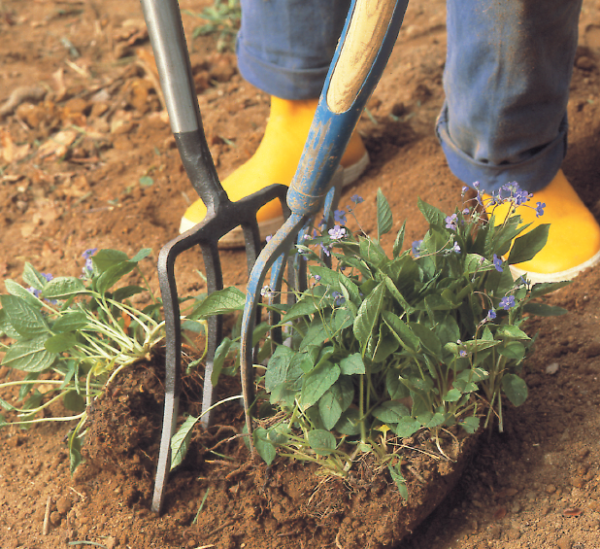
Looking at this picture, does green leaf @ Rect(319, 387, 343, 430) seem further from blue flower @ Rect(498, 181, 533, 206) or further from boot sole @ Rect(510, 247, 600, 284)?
boot sole @ Rect(510, 247, 600, 284)

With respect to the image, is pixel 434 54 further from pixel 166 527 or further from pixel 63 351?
pixel 166 527

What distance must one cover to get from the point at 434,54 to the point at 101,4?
199 centimetres

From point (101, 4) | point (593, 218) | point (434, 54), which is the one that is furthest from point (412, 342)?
point (101, 4)

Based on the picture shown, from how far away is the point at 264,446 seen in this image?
1150 mm

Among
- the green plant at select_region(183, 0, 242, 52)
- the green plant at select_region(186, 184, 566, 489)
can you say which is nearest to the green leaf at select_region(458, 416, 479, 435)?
the green plant at select_region(186, 184, 566, 489)

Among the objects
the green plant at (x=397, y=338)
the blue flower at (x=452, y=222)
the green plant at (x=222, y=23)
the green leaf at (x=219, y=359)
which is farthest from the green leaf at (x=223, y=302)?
the green plant at (x=222, y=23)

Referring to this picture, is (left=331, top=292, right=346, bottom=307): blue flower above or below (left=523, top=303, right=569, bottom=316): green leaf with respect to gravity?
above

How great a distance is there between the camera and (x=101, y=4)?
3.35m

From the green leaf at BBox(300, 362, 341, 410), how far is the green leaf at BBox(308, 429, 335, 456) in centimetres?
7

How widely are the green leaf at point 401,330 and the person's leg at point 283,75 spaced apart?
969 mm

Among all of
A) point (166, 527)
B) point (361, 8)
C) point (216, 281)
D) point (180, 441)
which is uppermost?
point (361, 8)

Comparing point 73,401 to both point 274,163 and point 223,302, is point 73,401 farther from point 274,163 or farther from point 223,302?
point 274,163

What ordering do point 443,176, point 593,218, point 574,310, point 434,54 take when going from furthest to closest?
1. point 434,54
2. point 443,176
3. point 593,218
4. point 574,310

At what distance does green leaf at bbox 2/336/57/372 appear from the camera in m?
1.35
